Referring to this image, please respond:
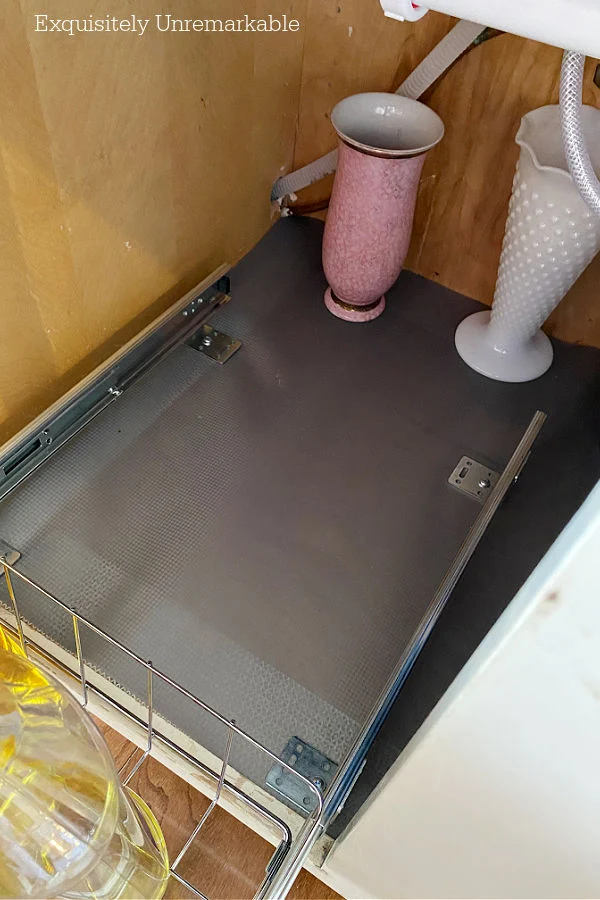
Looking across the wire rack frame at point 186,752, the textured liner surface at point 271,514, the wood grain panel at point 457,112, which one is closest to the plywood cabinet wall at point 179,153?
the wood grain panel at point 457,112

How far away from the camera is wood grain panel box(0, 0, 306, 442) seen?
26.3 inches

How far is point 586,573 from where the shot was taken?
0.32 meters

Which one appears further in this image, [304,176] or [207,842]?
[304,176]

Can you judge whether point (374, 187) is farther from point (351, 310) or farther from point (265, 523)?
point (265, 523)

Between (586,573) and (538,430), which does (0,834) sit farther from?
(538,430)

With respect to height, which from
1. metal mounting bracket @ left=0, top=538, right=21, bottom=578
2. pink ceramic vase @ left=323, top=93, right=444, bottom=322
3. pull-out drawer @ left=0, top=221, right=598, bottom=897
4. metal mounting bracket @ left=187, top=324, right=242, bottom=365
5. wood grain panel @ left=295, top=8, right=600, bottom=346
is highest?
wood grain panel @ left=295, top=8, right=600, bottom=346

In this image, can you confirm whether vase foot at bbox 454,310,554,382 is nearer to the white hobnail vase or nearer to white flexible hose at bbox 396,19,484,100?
the white hobnail vase

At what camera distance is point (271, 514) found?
87cm

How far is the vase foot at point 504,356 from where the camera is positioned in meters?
1.06

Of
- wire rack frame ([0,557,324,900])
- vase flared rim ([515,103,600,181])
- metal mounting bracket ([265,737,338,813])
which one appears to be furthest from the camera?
vase flared rim ([515,103,600,181])

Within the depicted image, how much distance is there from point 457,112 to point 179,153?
41 centimetres

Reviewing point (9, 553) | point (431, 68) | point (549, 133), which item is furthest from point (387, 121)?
point (9, 553)

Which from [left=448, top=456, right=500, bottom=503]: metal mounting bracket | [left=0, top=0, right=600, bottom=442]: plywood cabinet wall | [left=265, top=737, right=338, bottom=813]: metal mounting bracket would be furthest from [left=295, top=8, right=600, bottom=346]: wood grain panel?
[left=265, top=737, right=338, bottom=813]: metal mounting bracket

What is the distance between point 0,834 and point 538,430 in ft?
2.47
